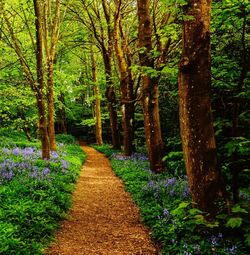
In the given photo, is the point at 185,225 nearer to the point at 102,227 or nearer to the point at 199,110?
the point at 199,110

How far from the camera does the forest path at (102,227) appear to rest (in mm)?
6191

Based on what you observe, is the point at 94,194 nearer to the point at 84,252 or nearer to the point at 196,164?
the point at 84,252

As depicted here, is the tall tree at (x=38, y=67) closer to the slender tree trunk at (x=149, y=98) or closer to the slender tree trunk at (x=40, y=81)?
the slender tree trunk at (x=40, y=81)

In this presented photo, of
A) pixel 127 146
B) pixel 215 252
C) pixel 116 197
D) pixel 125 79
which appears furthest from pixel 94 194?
pixel 125 79

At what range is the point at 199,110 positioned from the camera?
18.5ft

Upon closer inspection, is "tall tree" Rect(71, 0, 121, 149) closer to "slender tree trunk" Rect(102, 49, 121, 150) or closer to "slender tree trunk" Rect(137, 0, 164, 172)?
"slender tree trunk" Rect(102, 49, 121, 150)

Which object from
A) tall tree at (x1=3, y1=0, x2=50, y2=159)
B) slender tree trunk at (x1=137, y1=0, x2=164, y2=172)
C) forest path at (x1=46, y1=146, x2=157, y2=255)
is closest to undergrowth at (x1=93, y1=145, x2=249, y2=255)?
forest path at (x1=46, y1=146, x2=157, y2=255)

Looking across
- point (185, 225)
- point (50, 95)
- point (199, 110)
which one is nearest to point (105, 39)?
point (50, 95)

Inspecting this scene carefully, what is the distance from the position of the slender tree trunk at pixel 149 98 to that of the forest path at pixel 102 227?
7.08ft

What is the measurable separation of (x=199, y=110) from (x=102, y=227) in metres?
3.78

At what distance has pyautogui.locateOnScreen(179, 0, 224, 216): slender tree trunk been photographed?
553 cm

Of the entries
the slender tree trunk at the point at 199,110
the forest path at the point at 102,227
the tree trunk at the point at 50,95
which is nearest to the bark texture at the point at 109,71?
the tree trunk at the point at 50,95

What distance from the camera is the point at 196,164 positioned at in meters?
5.75

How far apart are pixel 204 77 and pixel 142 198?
492 cm
